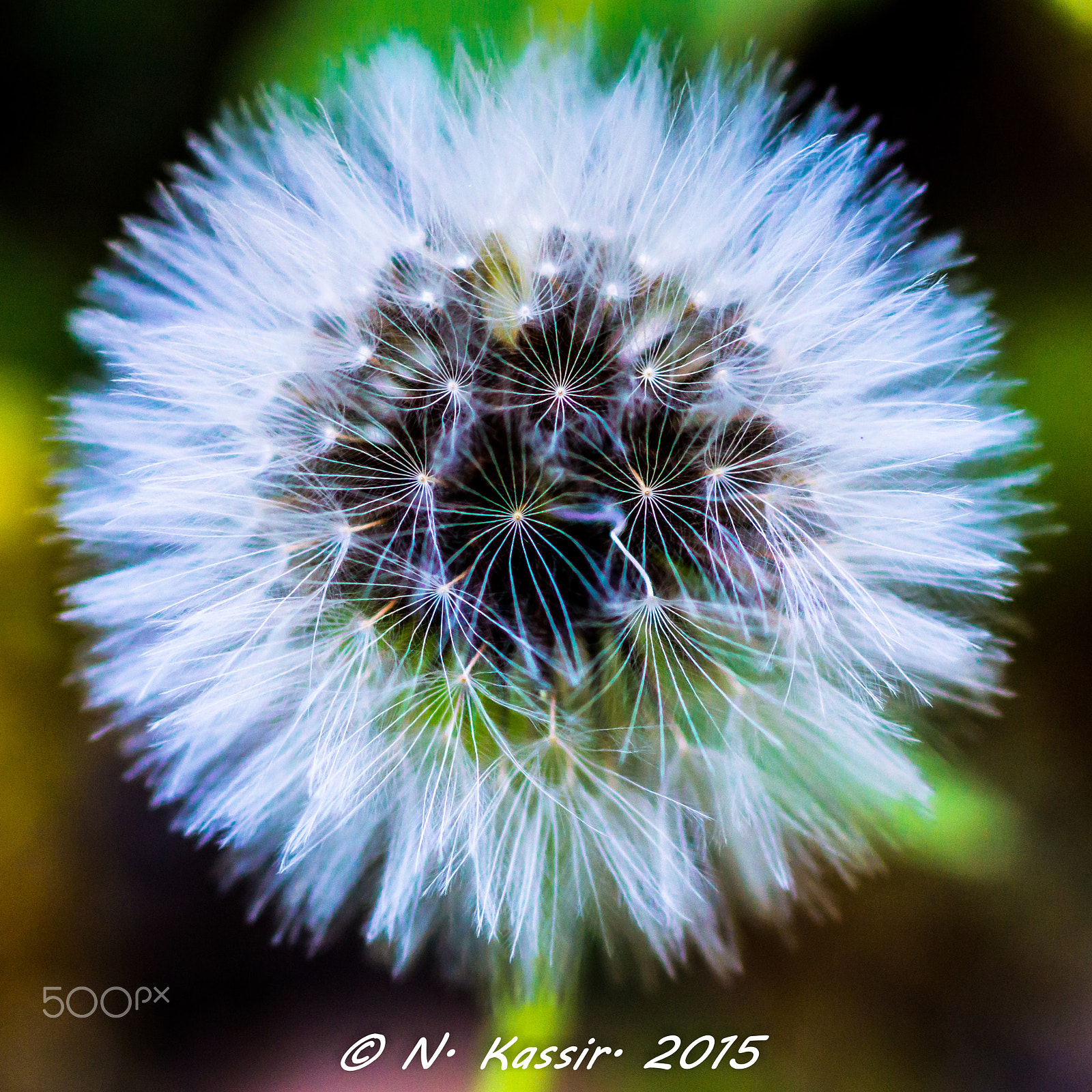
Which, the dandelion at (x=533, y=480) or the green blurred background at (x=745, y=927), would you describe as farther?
the green blurred background at (x=745, y=927)

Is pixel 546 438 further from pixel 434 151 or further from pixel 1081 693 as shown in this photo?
pixel 1081 693

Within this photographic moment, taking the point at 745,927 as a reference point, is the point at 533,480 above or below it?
above

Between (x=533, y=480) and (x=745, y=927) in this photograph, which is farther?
(x=745, y=927)

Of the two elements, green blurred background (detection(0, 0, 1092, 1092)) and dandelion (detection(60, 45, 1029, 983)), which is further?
green blurred background (detection(0, 0, 1092, 1092))
